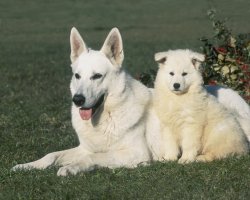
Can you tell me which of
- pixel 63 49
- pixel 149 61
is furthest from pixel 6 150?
pixel 63 49

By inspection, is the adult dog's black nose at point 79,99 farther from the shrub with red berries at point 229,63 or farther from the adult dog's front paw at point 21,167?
the shrub with red berries at point 229,63

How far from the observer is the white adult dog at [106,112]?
7613mm

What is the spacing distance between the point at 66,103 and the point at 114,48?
5285 mm

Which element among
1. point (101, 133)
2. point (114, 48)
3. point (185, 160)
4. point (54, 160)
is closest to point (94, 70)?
point (114, 48)

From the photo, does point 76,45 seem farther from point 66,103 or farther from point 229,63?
point 66,103

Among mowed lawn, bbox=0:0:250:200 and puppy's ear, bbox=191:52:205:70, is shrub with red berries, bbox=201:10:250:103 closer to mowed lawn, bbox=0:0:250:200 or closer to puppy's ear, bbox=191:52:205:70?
mowed lawn, bbox=0:0:250:200

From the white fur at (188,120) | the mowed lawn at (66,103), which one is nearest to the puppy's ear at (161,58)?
the white fur at (188,120)

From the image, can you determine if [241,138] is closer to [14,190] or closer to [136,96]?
[136,96]

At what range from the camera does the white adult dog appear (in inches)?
300

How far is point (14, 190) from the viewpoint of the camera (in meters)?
6.55

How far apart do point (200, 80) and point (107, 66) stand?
101cm

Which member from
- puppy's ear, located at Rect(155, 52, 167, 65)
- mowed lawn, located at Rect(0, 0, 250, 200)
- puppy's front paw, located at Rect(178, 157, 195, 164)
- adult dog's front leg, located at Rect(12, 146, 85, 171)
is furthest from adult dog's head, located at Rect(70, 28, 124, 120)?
puppy's front paw, located at Rect(178, 157, 195, 164)

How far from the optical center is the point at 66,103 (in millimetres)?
13031

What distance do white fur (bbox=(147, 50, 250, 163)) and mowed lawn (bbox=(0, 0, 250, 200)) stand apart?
1.08ft
